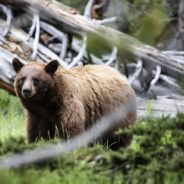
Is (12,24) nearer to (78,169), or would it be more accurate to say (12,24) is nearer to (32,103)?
(32,103)

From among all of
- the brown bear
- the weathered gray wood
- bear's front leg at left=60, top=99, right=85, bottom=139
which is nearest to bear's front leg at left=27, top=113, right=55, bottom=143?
the brown bear

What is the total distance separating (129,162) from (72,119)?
2.94m

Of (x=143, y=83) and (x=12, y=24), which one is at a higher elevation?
(x=12, y=24)

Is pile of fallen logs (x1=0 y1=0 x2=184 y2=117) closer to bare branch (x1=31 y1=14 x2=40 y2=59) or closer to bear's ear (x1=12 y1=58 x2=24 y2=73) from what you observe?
bare branch (x1=31 y1=14 x2=40 y2=59)

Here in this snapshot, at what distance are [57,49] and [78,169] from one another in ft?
21.7

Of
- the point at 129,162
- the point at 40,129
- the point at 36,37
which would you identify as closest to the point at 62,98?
the point at 40,129

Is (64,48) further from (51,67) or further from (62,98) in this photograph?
Answer: (62,98)

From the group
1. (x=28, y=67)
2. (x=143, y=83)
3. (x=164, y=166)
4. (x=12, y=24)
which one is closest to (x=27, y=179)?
(x=164, y=166)

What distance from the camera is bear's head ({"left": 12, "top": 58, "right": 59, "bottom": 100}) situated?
24.0 feet

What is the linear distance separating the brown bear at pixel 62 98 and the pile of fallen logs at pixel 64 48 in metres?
1.97

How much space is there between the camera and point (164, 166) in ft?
13.8

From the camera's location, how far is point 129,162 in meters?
4.33

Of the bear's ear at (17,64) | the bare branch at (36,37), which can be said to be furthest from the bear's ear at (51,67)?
the bare branch at (36,37)

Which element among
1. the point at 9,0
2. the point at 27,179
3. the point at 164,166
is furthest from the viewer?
the point at 9,0
